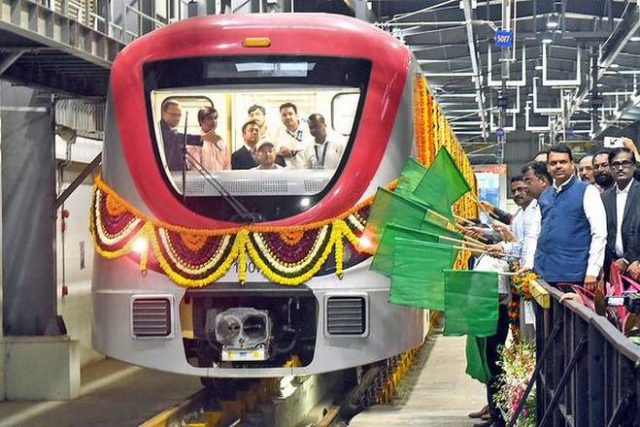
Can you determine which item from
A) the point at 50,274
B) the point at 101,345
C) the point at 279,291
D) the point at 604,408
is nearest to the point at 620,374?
the point at 604,408

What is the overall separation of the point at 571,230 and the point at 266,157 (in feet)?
8.82

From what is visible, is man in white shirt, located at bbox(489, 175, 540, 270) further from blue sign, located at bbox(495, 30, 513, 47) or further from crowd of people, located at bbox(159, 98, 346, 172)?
blue sign, located at bbox(495, 30, 513, 47)

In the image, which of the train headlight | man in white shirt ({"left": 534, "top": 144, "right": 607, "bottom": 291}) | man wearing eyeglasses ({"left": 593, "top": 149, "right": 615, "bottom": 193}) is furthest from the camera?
man wearing eyeglasses ({"left": 593, "top": 149, "right": 615, "bottom": 193})

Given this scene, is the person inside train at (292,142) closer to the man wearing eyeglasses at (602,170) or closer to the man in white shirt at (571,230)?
the man wearing eyeglasses at (602,170)

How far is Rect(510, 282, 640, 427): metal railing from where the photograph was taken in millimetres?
4281

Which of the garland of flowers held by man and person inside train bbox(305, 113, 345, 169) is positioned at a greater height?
person inside train bbox(305, 113, 345, 169)

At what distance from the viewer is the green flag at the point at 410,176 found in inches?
356

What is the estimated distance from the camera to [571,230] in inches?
297

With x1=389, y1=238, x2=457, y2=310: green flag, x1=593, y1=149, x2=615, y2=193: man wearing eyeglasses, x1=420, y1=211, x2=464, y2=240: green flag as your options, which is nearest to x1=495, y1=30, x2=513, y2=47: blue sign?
x1=593, y1=149, x2=615, y2=193: man wearing eyeglasses

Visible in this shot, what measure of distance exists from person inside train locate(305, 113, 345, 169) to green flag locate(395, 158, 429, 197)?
0.53 meters

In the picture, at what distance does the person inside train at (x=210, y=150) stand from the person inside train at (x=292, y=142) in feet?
1.30

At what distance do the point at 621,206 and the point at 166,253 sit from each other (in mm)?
3185

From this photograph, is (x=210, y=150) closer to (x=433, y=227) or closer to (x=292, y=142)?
(x=292, y=142)

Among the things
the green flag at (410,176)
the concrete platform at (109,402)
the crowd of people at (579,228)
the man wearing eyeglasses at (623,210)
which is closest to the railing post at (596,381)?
the crowd of people at (579,228)
